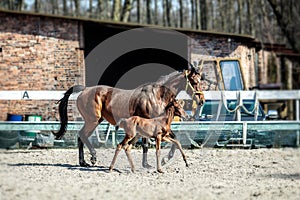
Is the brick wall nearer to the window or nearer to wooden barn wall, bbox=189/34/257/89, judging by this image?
wooden barn wall, bbox=189/34/257/89

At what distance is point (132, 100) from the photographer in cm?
1147

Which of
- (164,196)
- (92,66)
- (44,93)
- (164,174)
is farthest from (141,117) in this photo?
(92,66)

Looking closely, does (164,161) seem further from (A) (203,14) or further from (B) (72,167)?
(A) (203,14)

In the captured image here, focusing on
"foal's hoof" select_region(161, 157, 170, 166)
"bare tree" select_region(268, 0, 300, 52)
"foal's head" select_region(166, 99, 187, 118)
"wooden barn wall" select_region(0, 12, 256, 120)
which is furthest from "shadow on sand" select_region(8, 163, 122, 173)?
"bare tree" select_region(268, 0, 300, 52)

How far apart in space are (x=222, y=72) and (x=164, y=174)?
8456mm

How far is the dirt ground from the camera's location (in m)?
8.23

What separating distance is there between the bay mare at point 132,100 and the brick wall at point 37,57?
18.6ft

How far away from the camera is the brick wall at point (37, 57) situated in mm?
17625

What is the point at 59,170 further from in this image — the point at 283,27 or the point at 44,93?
the point at 283,27

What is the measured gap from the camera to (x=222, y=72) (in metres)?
18.2

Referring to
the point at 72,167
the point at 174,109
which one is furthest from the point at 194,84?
the point at 72,167

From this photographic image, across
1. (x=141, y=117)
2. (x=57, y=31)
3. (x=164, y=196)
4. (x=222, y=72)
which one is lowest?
(x=164, y=196)

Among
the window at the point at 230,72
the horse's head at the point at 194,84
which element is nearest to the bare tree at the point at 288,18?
the window at the point at 230,72

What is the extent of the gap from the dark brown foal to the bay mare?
0.24 meters
